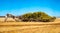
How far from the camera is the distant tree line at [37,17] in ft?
19.4

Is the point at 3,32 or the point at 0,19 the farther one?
the point at 0,19

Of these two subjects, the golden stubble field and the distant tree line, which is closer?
the golden stubble field

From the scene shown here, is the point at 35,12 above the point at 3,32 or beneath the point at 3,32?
above

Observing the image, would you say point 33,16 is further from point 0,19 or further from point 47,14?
point 0,19

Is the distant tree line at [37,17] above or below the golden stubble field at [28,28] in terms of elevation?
above

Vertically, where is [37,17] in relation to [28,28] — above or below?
above

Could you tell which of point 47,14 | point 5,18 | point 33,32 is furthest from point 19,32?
point 47,14

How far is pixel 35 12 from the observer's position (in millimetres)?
5961

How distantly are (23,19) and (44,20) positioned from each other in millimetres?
797

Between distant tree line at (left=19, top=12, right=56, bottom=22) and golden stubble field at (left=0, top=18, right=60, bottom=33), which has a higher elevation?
distant tree line at (left=19, top=12, right=56, bottom=22)

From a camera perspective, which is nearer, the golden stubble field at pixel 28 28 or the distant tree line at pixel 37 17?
the golden stubble field at pixel 28 28

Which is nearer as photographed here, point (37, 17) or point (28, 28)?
point (28, 28)

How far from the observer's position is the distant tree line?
19.4ft

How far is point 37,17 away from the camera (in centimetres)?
602
